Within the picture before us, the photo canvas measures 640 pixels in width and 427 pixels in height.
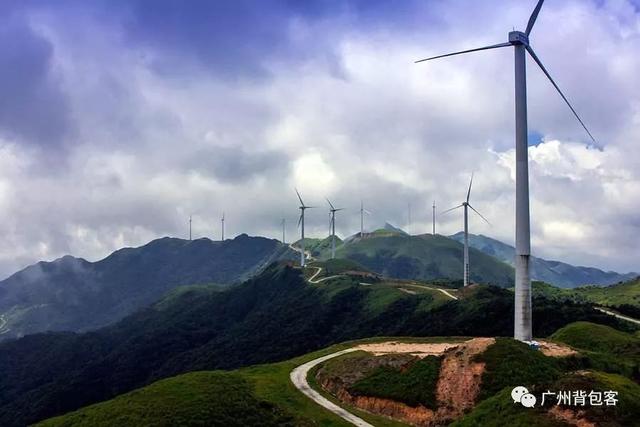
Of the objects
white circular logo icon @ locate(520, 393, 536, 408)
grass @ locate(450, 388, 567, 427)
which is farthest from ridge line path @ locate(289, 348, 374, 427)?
white circular logo icon @ locate(520, 393, 536, 408)

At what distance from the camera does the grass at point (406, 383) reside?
6512cm

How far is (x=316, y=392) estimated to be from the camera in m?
75.9

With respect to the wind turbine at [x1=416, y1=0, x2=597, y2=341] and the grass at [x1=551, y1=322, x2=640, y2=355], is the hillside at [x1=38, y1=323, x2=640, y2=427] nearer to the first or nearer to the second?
the wind turbine at [x1=416, y1=0, x2=597, y2=341]

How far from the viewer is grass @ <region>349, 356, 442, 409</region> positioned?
6512 centimetres

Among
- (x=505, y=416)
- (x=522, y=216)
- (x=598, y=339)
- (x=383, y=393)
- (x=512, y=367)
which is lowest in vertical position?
(x=383, y=393)

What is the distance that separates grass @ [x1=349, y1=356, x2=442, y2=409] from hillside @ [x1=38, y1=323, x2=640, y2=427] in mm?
121

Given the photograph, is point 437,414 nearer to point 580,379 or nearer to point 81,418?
point 580,379

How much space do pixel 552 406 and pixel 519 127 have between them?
38643mm

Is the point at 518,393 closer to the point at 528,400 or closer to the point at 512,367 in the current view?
the point at 528,400

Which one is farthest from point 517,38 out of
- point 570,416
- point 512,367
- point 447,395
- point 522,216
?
point 570,416

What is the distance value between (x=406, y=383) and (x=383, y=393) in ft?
9.87

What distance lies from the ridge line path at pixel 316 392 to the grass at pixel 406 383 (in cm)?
403

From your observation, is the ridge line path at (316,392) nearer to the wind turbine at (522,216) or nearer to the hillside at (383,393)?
the hillside at (383,393)

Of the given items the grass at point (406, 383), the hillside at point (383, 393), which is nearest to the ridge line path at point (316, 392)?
the hillside at point (383, 393)
